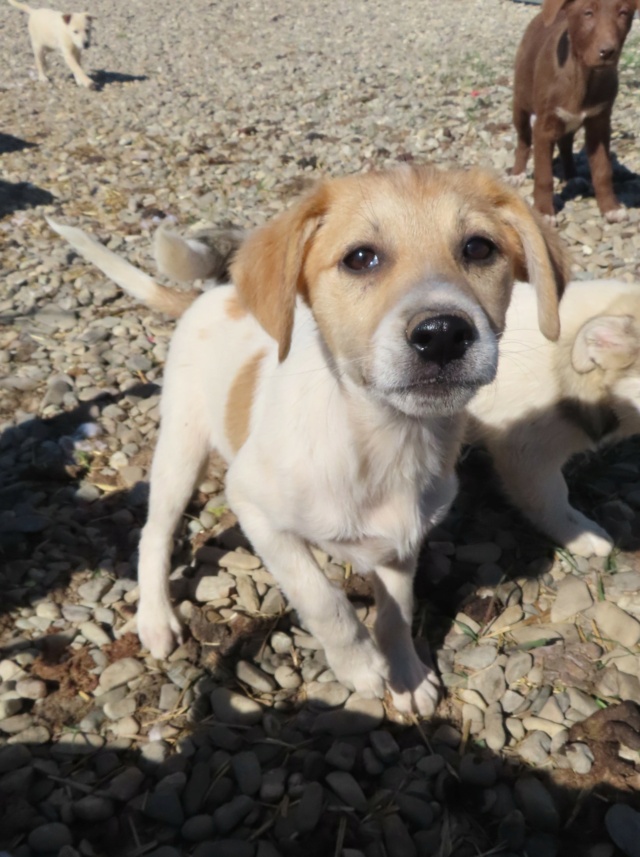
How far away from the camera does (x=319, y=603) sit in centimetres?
244

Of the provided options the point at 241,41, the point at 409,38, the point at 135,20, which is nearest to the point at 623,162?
the point at 409,38

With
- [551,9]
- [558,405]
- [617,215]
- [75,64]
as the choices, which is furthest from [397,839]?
[75,64]

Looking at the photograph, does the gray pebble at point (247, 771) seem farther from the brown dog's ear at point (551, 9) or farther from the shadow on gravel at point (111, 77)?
the shadow on gravel at point (111, 77)

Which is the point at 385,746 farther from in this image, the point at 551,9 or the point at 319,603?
the point at 551,9

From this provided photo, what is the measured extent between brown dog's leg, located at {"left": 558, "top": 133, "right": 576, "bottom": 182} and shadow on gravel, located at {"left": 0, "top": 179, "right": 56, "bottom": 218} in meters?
4.72

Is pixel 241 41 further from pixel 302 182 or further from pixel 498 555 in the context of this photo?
pixel 498 555

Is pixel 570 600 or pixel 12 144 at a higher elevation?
pixel 570 600

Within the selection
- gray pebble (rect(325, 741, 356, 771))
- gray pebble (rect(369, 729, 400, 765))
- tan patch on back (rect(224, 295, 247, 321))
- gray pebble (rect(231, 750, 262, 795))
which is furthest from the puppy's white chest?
gray pebble (rect(231, 750, 262, 795))

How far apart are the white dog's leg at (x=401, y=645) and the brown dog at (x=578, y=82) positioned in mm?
4323

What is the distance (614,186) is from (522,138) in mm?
939

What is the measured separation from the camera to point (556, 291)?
2.32 m

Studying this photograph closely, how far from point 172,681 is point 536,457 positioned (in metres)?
1.81

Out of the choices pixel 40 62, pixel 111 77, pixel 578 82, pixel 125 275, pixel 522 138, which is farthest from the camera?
pixel 111 77

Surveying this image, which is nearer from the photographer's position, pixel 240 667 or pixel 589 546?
pixel 240 667
